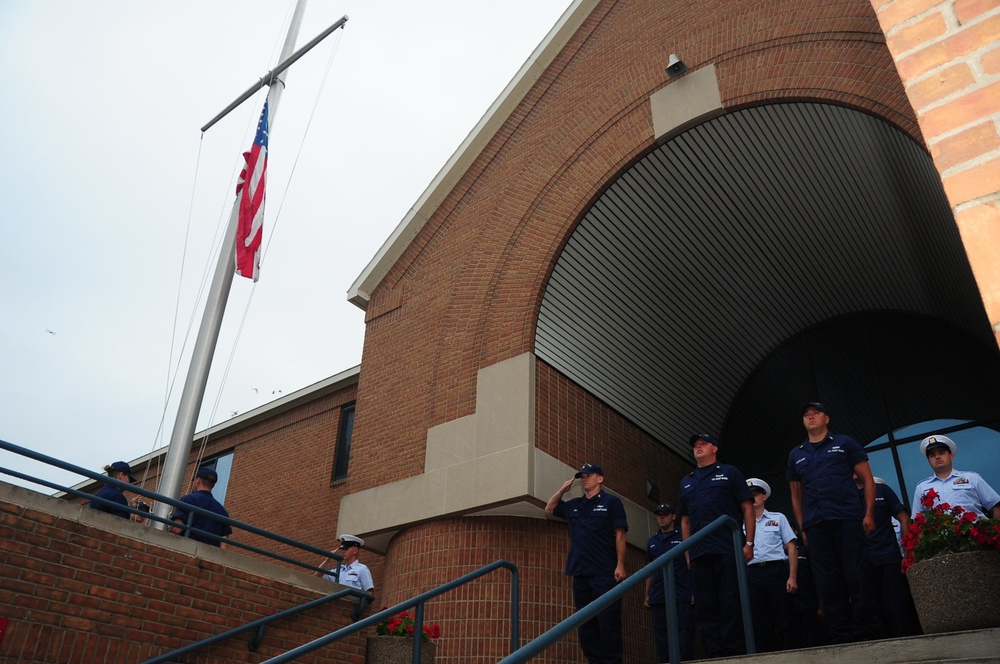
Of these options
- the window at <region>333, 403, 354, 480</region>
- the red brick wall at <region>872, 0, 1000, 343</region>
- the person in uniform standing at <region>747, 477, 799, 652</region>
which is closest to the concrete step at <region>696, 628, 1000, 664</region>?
the red brick wall at <region>872, 0, 1000, 343</region>

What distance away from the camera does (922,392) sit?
12031mm

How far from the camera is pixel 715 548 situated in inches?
252

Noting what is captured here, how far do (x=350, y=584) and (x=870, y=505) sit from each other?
593 cm

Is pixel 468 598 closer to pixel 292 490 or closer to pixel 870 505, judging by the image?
pixel 870 505

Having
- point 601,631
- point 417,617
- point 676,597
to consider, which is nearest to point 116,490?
point 417,617

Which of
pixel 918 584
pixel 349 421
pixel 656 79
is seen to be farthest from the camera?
pixel 349 421

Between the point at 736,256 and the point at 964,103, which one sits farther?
the point at 736,256

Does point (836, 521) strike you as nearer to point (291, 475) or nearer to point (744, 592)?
point (744, 592)

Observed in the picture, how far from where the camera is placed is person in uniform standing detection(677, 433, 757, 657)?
20.4ft

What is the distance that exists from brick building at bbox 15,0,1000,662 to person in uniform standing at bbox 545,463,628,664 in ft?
5.34

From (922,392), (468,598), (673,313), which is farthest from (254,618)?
(922,392)

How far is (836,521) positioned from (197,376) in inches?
298

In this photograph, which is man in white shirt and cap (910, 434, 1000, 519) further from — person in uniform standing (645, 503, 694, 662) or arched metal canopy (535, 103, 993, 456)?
arched metal canopy (535, 103, 993, 456)

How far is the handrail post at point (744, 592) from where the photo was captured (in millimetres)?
5629
